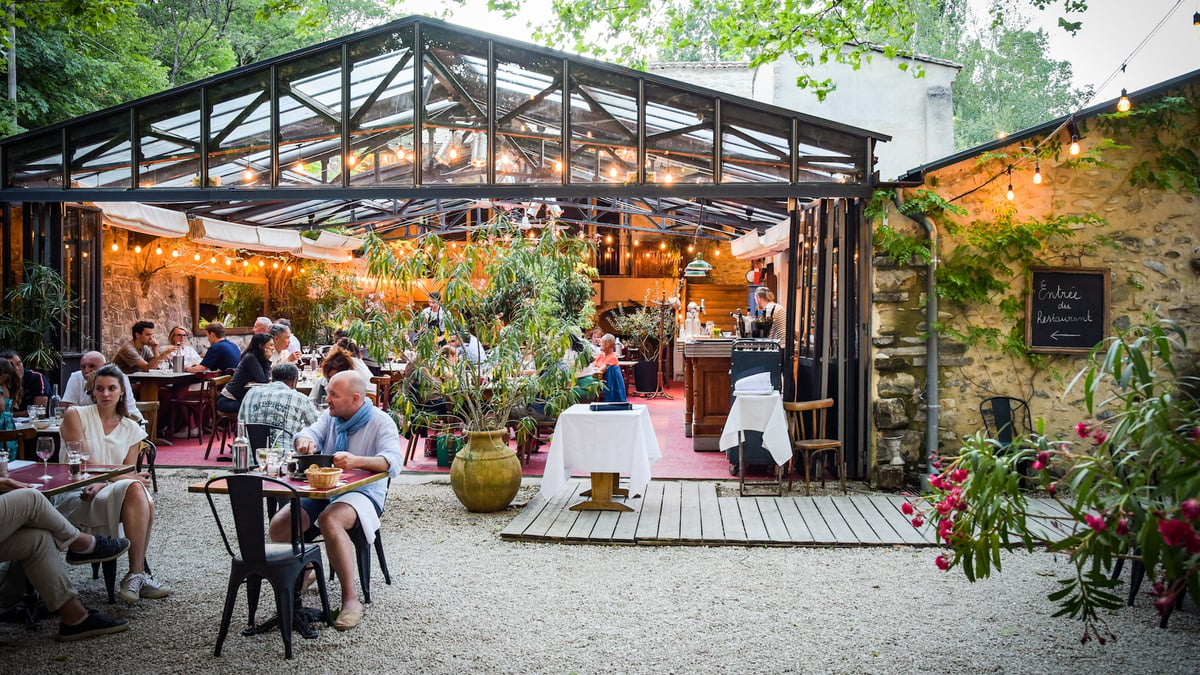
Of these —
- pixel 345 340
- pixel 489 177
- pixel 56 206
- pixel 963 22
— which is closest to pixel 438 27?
pixel 489 177

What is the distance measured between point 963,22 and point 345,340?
2261 centimetres

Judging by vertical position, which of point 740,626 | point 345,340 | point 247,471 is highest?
point 345,340

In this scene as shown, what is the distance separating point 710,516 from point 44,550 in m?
4.21

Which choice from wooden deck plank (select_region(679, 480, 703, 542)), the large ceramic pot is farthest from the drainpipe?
the large ceramic pot

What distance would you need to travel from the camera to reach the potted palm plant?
5.88m

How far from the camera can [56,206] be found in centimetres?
797

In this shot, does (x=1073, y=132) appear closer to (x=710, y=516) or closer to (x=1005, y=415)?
(x=1005, y=415)

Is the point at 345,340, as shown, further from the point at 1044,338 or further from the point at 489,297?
the point at 1044,338

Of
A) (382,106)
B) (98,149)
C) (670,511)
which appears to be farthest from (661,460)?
Result: (98,149)

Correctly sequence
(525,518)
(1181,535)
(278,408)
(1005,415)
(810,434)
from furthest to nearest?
1. (810,434)
2. (1005,415)
3. (525,518)
4. (278,408)
5. (1181,535)

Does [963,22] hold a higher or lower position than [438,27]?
higher

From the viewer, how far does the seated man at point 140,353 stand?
8641 mm

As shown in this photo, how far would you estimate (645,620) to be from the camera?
405 cm

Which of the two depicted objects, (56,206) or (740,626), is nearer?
(740,626)
